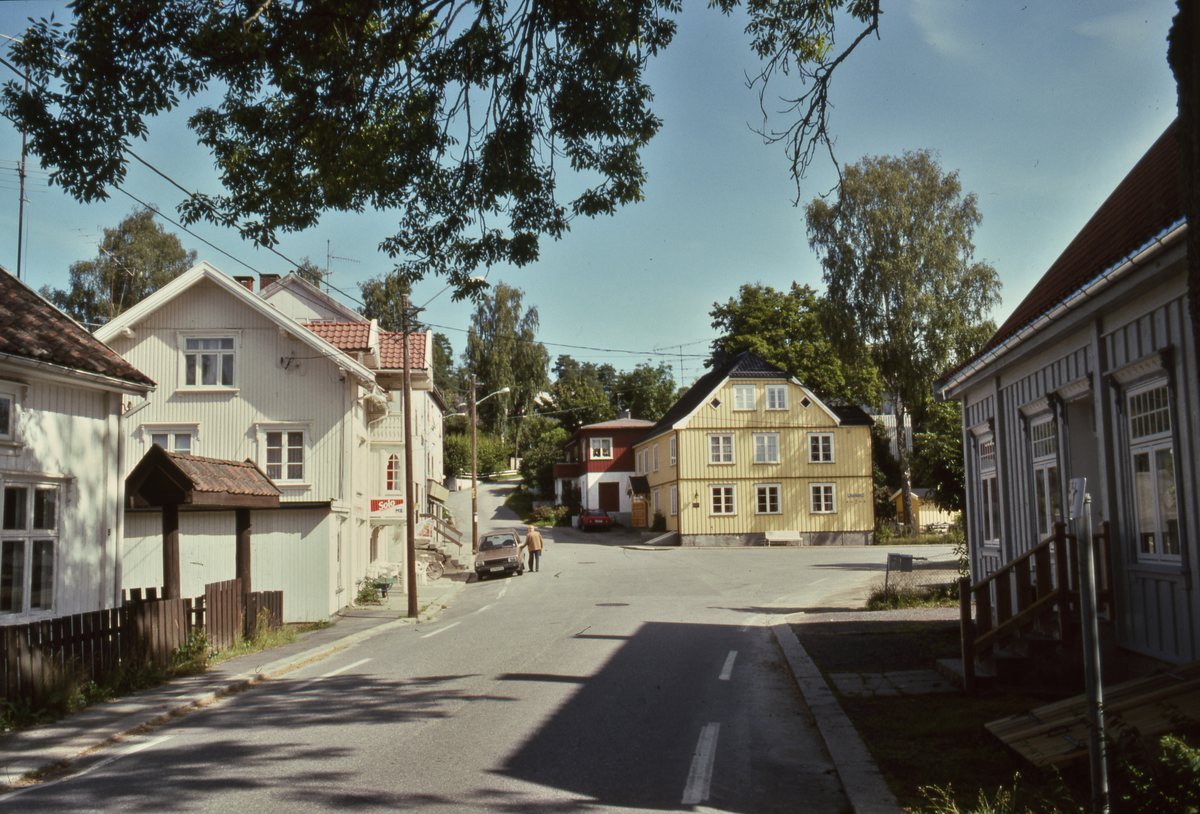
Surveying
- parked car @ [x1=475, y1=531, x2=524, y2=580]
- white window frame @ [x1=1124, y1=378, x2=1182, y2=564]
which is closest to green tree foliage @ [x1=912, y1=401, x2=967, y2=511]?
white window frame @ [x1=1124, y1=378, x2=1182, y2=564]

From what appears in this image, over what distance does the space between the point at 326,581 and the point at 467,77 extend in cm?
1455

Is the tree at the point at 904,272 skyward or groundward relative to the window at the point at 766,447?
skyward

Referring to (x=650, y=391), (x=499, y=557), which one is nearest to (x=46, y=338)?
(x=499, y=557)

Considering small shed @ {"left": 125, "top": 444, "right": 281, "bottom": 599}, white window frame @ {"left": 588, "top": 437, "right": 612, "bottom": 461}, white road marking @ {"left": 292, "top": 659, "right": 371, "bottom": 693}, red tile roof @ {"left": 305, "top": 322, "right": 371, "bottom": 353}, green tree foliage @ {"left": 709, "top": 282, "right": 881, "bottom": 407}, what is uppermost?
green tree foliage @ {"left": 709, "top": 282, "right": 881, "bottom": 407}

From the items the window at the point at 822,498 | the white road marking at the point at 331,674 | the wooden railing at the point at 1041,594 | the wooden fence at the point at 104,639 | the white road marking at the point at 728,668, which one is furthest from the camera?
the window at the point at 822,498

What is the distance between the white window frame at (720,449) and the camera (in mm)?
46162

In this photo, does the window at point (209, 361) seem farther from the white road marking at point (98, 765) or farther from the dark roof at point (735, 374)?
the dark roof at point (735, 374)

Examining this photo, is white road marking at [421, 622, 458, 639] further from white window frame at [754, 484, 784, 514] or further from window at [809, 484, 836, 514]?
window at [809, 484, 836, 514]

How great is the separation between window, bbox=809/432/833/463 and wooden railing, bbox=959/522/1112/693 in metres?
36.7

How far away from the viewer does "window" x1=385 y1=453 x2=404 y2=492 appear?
32.1m

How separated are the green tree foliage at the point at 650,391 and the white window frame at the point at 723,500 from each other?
98.9 feet

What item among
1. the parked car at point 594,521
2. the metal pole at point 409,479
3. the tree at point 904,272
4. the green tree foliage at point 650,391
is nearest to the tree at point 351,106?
the metal pole at point 409,479

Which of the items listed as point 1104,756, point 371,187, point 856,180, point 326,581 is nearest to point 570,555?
point 326,581

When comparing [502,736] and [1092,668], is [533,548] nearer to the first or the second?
[502,736]
